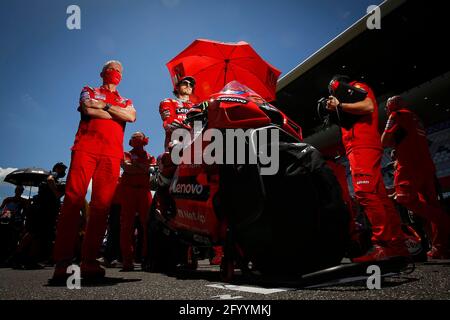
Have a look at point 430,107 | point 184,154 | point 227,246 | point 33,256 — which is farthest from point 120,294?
point 430,107

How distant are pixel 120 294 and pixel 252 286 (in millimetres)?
741

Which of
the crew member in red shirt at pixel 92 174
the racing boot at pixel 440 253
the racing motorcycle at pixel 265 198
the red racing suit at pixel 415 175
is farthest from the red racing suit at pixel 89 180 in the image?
the racing boot at pixel 440 253

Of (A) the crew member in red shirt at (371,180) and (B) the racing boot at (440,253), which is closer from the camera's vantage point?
(A) the crew member in red shirt at (371,180)

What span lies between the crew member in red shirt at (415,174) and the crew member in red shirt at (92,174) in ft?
11.1

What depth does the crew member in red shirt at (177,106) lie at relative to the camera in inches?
133

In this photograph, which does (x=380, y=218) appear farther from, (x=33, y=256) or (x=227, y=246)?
(x=33, y=256)

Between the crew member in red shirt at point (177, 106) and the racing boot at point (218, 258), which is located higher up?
the crew member in red shirt at point (177, 106)

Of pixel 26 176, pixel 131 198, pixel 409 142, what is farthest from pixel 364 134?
pixel 26 176

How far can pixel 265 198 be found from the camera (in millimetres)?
1519

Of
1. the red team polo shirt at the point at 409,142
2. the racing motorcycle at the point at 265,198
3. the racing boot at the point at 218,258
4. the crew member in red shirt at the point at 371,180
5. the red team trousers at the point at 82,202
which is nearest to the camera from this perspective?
the racing motorcycle at the point at 265,198

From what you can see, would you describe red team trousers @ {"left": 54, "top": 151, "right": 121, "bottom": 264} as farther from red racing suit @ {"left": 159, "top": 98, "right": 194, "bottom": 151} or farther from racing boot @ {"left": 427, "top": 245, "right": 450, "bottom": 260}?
racing boot @ {"left": 427, "top": 245, "right": 450, "bottom": 260}

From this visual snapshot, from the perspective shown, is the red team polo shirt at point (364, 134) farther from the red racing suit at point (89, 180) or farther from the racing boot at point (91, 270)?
the racing boot at point (91, 270)

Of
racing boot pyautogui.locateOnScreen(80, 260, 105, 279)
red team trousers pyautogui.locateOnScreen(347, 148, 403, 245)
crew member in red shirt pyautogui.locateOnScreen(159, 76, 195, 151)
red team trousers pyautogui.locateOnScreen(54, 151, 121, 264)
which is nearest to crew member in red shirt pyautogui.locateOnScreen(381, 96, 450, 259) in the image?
red team trousers pyautogui.locateOnScreen(347, 148, 403, 245)

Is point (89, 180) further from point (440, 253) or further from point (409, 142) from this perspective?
point (440, 253)
